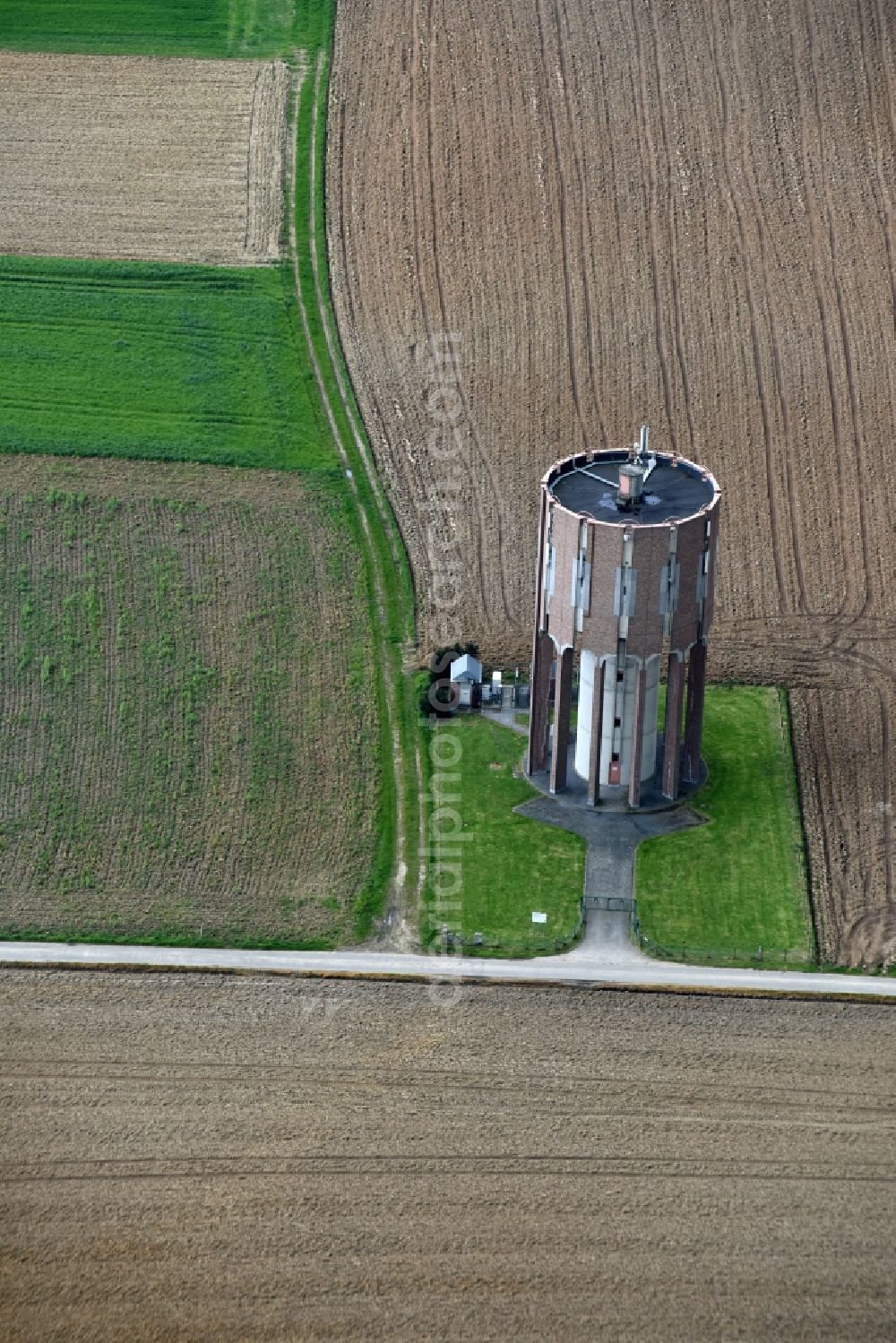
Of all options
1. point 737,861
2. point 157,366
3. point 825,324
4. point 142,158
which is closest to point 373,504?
point 157,366

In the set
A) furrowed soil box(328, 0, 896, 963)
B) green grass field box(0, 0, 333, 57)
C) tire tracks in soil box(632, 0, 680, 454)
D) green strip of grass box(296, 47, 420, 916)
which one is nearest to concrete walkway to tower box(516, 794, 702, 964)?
green strip of grass box(296, 47, 420, 916)

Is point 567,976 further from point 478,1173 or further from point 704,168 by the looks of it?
point 704,168

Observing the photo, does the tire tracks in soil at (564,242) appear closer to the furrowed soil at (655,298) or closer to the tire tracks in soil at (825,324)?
the furrowed soil at (655,298)

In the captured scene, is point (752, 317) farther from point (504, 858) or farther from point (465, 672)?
point (504, 858)

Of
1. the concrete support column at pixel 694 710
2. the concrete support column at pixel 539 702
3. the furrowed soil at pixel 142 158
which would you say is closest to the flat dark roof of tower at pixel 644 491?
the concrete support column at pixel 694 710

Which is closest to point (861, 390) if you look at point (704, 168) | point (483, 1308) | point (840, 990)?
point (704, 168)

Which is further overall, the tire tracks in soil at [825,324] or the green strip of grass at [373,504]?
the tire tracks in soil at [825,324]

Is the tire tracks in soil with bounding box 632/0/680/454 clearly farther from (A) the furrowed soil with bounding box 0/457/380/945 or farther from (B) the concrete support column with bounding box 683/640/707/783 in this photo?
(B) the concrete support column with bounding box 683/640/707/783
